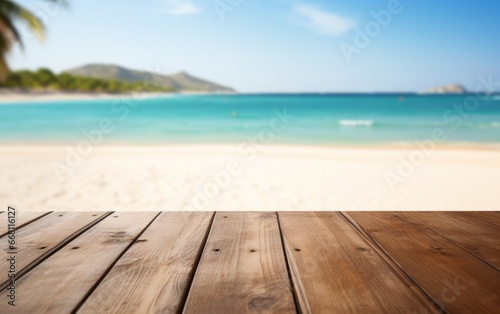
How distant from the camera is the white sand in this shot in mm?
4488

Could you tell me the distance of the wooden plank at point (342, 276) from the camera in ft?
2.31

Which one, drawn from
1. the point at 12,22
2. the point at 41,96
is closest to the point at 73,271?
the point at 12,22

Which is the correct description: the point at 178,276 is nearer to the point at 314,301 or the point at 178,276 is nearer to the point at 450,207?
the point at 314,301

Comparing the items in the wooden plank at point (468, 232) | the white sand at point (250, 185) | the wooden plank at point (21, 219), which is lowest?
the white sand at point (250, 185)

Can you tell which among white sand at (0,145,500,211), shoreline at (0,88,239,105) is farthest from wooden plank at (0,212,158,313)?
shoreline at (0,88,239,105)

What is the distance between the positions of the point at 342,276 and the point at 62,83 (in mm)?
53493

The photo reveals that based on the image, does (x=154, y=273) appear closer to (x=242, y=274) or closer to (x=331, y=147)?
(x=242, y=274)

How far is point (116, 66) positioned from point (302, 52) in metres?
34.5

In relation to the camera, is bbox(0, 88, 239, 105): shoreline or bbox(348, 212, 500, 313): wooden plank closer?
bbox(348, 212, 500, 313): wooden plank

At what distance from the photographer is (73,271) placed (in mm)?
854

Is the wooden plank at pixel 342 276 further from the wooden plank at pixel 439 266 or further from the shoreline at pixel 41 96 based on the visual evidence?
the shoreline at pixel 41 96

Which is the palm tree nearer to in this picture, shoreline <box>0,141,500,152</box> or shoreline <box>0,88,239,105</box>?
shoreline <box>0,141,500,152</box>

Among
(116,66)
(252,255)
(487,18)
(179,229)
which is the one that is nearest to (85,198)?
(179,229)

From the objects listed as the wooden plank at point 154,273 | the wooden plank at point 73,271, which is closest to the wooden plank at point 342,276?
the wooden plank at point 154,273
